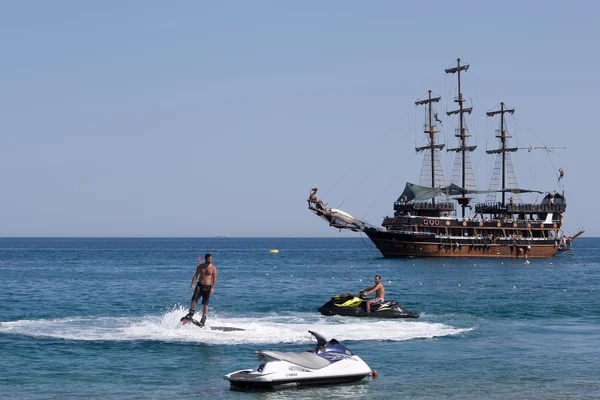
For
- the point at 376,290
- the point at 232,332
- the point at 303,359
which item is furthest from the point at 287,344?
the point at 376,290

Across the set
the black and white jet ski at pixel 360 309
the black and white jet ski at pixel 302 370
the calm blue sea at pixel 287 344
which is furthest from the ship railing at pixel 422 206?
the black and white jet ski at pixel 302 370

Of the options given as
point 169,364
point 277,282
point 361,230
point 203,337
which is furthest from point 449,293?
point 361,230

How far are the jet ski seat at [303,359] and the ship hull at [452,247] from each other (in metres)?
80.9

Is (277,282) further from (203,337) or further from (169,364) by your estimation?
(169,364)

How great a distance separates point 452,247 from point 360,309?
2765 inches

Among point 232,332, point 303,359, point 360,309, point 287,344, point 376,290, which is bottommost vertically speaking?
point 287,344

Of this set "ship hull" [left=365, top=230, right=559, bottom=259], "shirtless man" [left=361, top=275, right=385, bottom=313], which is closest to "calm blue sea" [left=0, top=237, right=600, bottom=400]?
"shirtless man" [left=361, top=275, right=385, bottom=313]

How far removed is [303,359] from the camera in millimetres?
21125

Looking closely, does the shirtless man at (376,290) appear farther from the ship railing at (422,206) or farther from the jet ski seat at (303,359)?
the ship railing at (422,206)

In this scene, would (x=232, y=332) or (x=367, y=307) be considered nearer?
(x=232, y=332)

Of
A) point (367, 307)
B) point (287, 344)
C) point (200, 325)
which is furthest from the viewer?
point (367, 307)

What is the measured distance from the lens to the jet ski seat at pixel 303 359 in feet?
68.5

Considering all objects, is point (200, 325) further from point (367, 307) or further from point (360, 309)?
point (367, 307)

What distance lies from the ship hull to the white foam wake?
223ft
